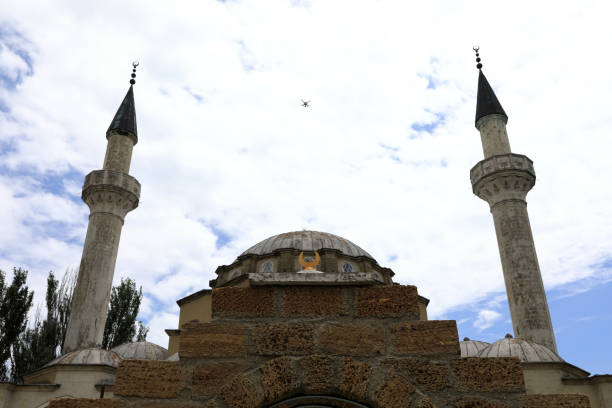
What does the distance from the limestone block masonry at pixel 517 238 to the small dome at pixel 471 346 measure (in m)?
1.14

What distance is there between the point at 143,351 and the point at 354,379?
13.7m

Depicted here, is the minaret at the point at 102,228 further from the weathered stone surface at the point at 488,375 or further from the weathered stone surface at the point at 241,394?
the weathered stone surface at the point at 488,375

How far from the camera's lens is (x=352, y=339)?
8.46 feet

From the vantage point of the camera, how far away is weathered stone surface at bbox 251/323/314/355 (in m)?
2.55

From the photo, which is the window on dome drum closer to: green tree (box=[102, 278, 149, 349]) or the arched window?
the arched window

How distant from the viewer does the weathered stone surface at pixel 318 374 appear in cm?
246

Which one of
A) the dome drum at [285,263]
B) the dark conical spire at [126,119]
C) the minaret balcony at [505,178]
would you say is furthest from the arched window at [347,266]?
the dark conical spire at [126,119]

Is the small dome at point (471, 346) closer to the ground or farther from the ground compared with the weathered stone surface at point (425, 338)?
farther from the ground

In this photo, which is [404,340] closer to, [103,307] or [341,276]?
[341,276]

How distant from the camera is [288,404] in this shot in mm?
2482

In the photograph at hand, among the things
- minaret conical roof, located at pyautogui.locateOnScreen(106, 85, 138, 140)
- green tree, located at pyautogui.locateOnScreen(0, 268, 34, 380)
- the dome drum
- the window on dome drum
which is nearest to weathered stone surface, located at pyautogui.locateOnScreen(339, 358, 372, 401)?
the dome drum

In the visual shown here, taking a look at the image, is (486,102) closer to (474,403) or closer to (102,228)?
(102,228)

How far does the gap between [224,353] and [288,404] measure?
1.37 ft

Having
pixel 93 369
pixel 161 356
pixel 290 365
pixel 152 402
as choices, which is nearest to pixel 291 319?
pixel 290 365
